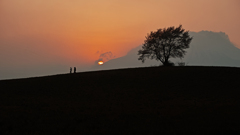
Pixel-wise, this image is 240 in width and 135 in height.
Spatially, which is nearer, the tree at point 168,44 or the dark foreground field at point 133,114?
the dark foreground field at point 133,114

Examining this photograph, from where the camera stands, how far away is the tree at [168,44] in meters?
62.0

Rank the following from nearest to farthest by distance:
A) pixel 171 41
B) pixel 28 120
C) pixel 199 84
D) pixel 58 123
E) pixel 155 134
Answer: pixel 155 134 < pixel 58 123 < pixel 28 120 < pixel 199 84 < pixel 171 41

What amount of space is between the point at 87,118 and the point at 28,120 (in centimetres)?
477

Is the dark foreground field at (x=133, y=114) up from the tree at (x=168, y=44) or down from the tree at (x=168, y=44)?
down

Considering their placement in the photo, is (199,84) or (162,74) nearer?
(199,84)

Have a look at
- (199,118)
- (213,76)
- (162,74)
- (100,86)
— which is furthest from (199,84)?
(199,118)

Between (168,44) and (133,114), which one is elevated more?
(168,44)

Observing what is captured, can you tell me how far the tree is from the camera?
62031 mm

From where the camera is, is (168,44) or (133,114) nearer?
(133,114)

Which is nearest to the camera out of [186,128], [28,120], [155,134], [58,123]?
[155,134]

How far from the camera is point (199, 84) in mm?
33125

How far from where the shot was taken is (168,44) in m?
62.0

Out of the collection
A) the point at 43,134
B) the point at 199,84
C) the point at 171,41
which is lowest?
the point at 43,134

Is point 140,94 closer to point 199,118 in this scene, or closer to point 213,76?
point 199,118
